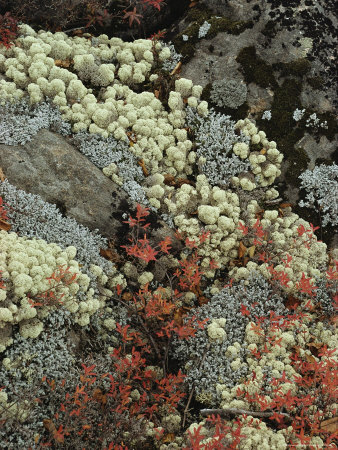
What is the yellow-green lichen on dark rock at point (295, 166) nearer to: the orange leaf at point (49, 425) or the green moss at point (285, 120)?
the green moss at point (285, 120)

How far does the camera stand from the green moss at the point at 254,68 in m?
5.61

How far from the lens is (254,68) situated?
5.64m

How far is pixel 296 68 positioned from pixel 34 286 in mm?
4433

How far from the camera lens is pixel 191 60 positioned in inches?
227

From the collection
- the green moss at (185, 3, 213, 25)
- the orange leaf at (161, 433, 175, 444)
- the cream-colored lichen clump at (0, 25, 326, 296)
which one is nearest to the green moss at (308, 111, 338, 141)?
the cream-colored lichen clump at (0, 25, 326, 296)

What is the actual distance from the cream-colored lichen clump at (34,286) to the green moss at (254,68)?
337cm

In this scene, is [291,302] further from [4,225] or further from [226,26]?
[226,26]

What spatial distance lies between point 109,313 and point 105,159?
6.01ft

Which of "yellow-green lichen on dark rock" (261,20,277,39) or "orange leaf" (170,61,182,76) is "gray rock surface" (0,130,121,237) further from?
"yellow-green lichen on dark rock" (261,20,277,39)

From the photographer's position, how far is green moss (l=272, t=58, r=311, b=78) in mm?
5605

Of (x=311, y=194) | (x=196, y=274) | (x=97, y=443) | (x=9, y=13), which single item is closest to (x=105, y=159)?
(x=196, y=274)

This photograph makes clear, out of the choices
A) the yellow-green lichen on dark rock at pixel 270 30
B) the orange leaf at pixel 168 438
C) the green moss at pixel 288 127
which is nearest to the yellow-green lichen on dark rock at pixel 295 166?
the green moss at pixel 288 127

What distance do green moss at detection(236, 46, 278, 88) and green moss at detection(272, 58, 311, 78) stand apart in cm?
16

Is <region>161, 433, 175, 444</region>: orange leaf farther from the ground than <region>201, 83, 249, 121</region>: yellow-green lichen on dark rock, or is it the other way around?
<region>201, 83, 249, 121</region>: yellow-green lichen on dark rock
